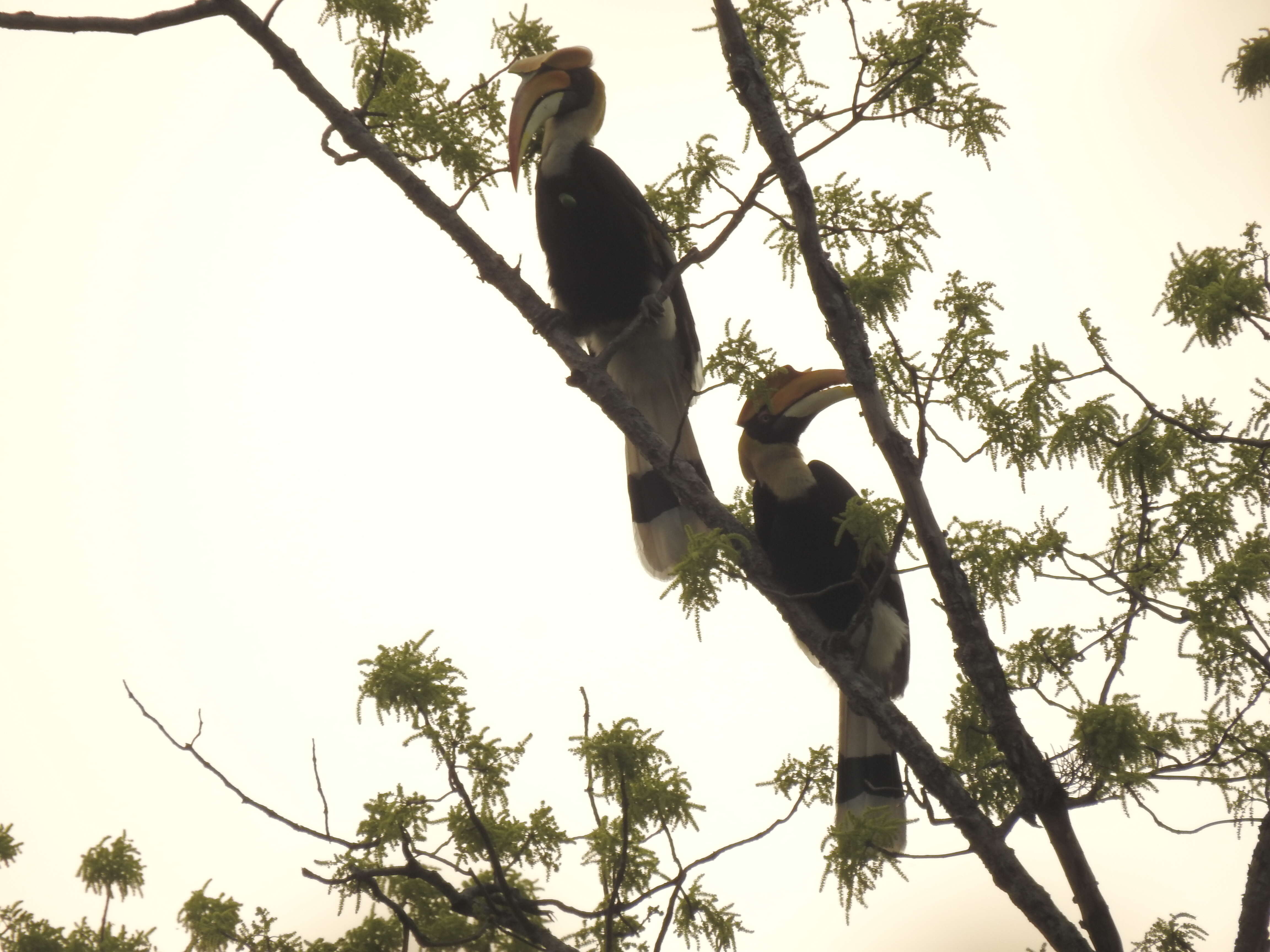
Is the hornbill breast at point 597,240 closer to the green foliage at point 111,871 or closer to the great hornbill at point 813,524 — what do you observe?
the great hornbill at point 813,524

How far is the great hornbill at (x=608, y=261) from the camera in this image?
3.71 metres

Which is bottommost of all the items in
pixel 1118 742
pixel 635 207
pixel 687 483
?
pixel 1118 742

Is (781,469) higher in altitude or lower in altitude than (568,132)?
lower

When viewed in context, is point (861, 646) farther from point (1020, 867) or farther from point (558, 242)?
point (558, 242)

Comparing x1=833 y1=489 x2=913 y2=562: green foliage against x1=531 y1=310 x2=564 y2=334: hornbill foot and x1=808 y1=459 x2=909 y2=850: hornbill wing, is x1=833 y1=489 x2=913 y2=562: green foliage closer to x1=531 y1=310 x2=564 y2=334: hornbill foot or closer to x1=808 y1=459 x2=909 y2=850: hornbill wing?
x1=808 y1=459 x2=909 y2=850: hornbill wing

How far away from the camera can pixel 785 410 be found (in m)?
3.62

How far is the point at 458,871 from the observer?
2.52 metres

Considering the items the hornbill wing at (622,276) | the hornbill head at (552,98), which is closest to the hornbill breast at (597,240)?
the hornbill wing at (622,276)

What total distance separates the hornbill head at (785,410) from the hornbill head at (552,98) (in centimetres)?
103

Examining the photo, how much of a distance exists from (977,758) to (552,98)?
7.94ft

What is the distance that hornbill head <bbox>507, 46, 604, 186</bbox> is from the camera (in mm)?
3523

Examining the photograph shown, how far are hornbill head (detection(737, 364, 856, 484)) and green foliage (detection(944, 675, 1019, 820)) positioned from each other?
963mm

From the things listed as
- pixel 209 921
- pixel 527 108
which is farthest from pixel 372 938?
pixel 527 108

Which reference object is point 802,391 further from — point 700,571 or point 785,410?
point 700,571
